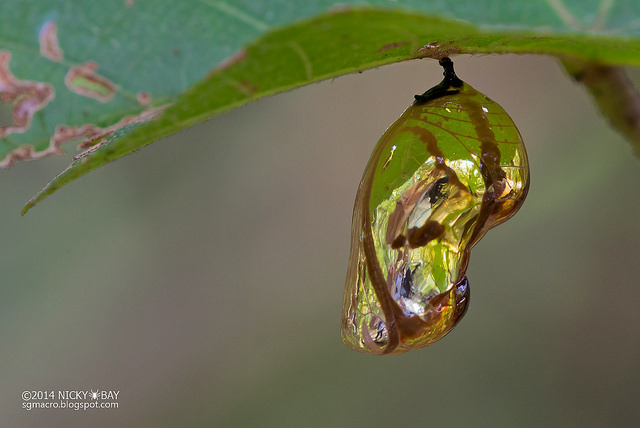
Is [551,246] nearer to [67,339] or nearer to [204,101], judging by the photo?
[67,339]

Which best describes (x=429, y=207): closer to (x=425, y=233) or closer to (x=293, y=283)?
(x=425, y=233)

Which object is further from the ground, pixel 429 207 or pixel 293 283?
pixel 293 283

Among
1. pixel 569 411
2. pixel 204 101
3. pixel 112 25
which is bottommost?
pixel 569 411

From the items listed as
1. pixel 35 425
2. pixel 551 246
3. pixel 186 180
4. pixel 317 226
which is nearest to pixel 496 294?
pixel 551 246

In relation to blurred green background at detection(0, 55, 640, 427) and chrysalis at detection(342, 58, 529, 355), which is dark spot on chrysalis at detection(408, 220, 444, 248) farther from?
blurred green background at detection(0, 55, 640, 427)

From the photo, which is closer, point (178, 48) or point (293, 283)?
point (178, 48)

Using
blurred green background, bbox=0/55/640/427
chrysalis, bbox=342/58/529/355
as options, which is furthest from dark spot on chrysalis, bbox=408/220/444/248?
blurred green background, bbox=0/55/640/427

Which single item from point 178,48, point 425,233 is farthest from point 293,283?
point 178,48
